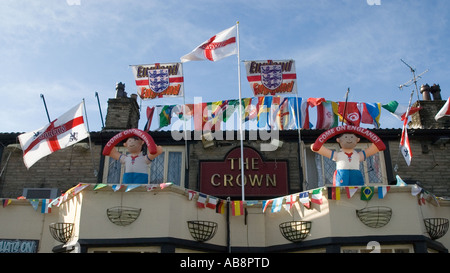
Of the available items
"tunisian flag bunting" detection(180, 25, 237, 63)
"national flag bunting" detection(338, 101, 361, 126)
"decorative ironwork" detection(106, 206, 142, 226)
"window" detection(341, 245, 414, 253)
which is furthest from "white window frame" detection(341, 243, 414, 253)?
"tunisian flag bunting" detection(180, 25, 237, 63)

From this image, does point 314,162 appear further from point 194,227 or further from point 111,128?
point 111,128

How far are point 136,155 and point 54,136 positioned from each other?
110 inches

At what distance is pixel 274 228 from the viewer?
36.3ft

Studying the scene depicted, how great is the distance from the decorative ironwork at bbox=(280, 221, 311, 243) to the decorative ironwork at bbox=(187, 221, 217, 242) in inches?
64.2

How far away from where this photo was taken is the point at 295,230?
1053cm

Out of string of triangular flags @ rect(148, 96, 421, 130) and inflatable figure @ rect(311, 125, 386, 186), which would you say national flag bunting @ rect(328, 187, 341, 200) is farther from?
string of triangular flags @ rect(148, 96, 421, 130)

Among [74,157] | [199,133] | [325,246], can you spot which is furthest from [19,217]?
[325,246]

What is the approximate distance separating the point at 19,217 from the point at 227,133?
248 inches

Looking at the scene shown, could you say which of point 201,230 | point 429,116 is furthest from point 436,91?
point 201,230

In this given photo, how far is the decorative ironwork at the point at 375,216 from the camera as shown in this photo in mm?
9891

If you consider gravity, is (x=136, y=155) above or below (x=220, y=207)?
above

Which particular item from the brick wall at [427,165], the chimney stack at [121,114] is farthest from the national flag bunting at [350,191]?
the chimney stack at [121,114]

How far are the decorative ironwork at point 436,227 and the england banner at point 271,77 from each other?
640 centimetres

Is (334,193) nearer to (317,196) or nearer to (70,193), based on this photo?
(317,196)
